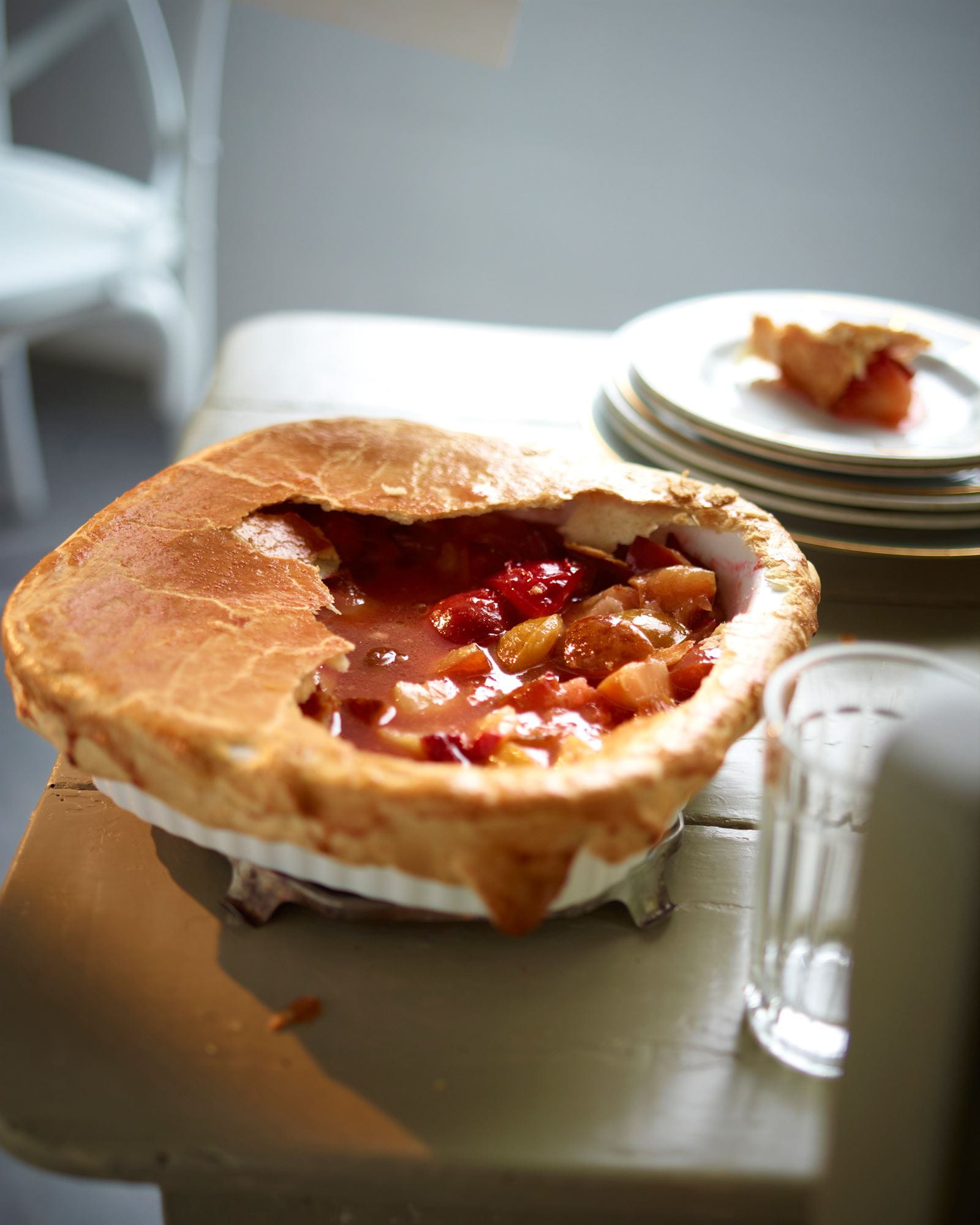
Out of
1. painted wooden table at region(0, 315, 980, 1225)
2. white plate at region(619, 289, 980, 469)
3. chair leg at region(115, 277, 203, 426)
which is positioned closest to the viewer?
painted wooden table at region(0, 315, 980, 1225)

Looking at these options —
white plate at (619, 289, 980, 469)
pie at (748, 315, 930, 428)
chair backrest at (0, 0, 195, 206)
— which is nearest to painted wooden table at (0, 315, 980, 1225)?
white plate at (619, 289, 980, 469)

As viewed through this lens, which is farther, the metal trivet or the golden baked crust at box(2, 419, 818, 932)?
the metal trivet

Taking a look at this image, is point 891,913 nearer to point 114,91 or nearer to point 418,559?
point 418,559

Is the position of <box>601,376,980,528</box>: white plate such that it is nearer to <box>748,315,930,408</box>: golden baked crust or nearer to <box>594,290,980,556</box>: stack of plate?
<box>594,290,980,556</box>: stack of plate

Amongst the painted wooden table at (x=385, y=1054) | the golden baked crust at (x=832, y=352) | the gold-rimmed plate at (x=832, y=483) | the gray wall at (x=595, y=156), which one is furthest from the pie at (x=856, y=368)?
Answer: the gray wall at (x=595, y=156)

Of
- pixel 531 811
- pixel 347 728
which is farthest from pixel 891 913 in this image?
pixel 347 728

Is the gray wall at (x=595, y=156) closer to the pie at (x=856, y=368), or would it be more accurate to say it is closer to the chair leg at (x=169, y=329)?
the chair leg at (x=169, y=329)
